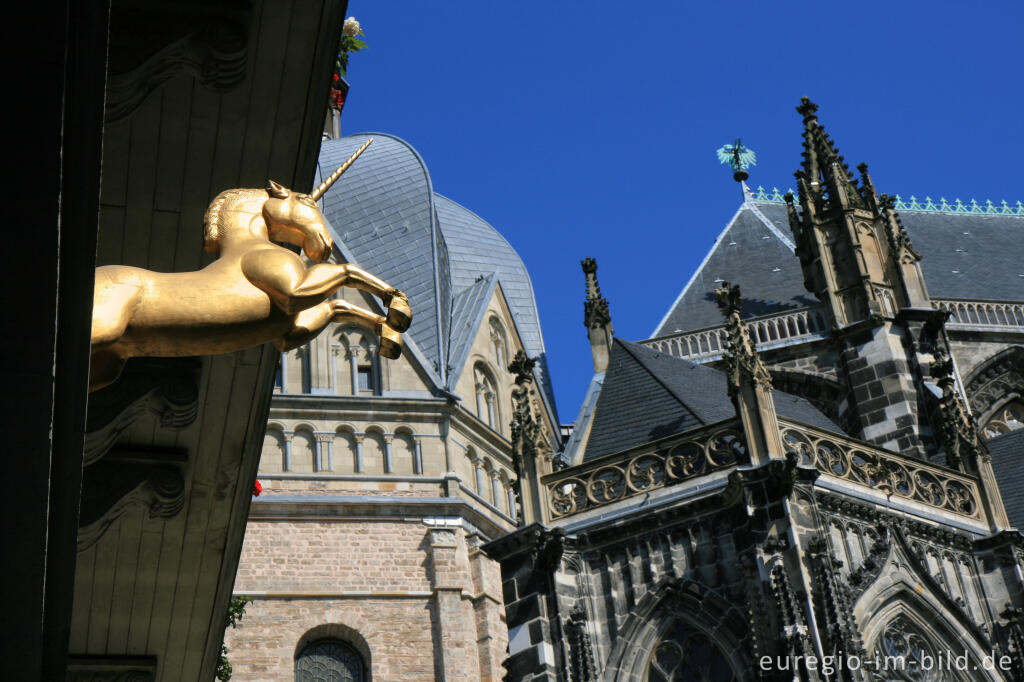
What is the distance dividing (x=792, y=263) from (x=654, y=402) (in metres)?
11.2

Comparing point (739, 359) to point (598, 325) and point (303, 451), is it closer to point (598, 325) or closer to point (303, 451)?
point (598, 325)

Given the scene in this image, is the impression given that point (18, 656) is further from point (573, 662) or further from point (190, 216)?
point (573, 662)

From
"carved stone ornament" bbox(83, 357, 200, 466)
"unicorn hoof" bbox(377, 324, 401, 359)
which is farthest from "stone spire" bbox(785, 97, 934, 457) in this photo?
"unicorn hoof" bbox(377, 324, 401, 359)

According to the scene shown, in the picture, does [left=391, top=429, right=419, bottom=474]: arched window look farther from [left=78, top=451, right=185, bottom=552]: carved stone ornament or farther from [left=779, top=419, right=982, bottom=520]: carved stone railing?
[left=78, top=451, right=185, bottom=552]: carved stone ornament

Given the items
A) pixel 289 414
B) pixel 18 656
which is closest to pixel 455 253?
pixel 289 414

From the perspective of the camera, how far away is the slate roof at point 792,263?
1147 inches

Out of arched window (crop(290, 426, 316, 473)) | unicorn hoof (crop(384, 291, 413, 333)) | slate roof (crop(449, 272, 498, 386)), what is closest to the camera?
unicorn hoof (crop(384, 291, 413, 333))

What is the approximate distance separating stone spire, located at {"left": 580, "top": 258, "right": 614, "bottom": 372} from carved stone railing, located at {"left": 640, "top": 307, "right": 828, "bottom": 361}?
5.69ft

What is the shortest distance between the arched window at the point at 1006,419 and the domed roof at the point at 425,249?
9435mm

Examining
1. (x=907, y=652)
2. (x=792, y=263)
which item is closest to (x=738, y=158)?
(x=792, y=263)

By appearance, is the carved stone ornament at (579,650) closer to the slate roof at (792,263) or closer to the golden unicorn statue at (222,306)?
the slate roof at (792,263)

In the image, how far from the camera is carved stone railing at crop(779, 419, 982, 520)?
17.3m

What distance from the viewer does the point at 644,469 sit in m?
17.6

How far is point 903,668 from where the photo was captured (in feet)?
52.0
